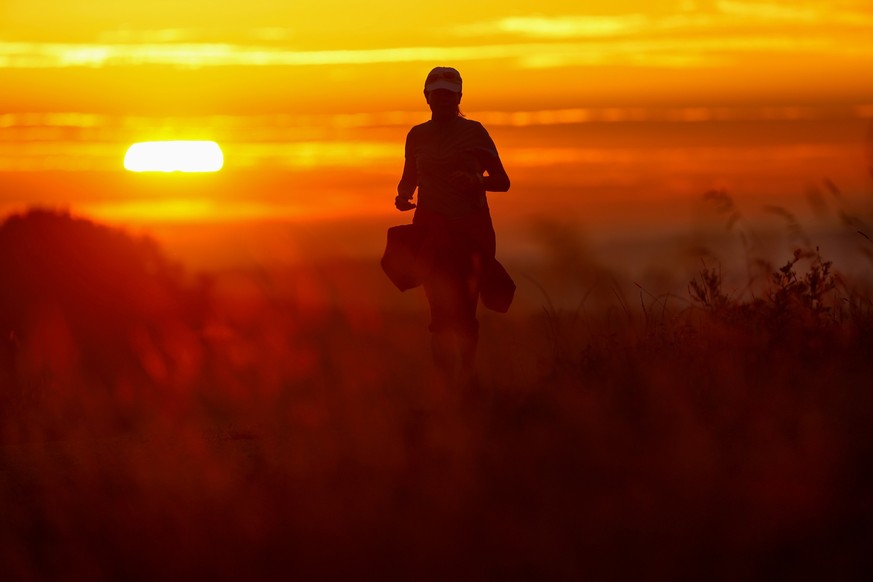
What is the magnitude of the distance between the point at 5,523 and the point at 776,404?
4517mm

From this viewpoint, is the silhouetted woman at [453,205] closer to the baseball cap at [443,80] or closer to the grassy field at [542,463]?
the baseball cap at [443,80]

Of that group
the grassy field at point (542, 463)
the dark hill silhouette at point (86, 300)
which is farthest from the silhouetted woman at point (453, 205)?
the dark hill silhouette at point (86, 300)

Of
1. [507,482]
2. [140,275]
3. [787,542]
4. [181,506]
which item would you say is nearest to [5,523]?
[181,506]

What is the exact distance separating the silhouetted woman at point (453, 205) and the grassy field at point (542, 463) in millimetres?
468

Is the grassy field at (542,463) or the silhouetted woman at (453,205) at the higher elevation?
the silhouetted woman at (453,205)

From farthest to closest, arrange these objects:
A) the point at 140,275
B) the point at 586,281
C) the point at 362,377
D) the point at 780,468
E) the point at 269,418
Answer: the point at 140,275 < the point at 362,377 < the point at 269,418 < the point at 586,281 < the point at 780,468

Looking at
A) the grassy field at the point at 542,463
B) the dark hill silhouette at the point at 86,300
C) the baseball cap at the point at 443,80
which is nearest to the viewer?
the grassy field at the point at 542,463

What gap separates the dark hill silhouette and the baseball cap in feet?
23.9

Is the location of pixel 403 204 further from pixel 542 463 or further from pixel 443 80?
pixel 542 463

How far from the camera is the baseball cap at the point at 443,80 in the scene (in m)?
9.71

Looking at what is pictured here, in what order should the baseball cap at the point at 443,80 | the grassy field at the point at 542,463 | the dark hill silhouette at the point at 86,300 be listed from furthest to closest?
the dark hill silhouette at the point at 86,300
the baseball cap at the point at 443,80
the grassy field at the point at 542,463

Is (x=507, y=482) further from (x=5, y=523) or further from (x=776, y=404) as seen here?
(x=5, y=523)

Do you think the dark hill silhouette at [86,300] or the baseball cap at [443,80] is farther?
the dark hill silhouette at [86,300]

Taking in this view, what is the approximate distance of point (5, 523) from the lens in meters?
7.73
